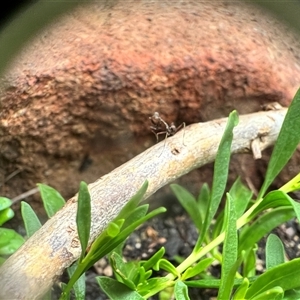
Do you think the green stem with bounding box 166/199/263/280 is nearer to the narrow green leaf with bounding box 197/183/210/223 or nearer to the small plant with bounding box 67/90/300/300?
the small plant with bounding box 67/90/300/300

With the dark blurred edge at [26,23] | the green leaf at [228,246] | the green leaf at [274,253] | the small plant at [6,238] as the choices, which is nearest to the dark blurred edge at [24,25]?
the dark blurred edge at [26,23]

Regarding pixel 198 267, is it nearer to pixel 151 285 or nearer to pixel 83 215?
pixel 151 285

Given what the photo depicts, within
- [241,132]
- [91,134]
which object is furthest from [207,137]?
[91,134]

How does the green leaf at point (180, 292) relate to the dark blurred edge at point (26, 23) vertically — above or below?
below


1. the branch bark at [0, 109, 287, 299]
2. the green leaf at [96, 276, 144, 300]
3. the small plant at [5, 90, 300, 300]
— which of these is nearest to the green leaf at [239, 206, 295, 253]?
the small plant at [5, 90, 300, 300]

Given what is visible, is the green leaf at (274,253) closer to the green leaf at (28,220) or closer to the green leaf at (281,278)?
the green leaf at (281,278)

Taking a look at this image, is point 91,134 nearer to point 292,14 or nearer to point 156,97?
point 156,97
